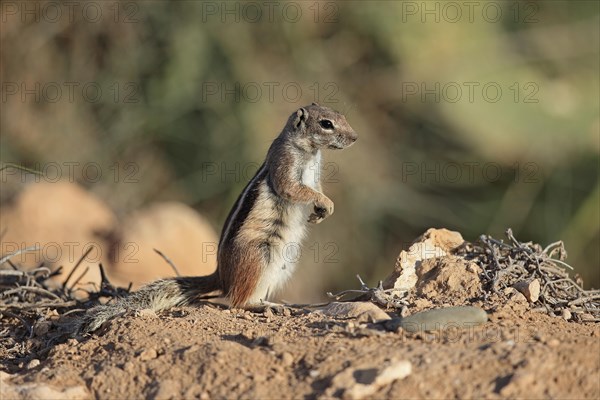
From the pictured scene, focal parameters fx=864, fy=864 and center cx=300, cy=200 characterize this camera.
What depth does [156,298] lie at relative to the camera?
6461mm

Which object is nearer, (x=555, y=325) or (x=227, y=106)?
(x=555, y=325)

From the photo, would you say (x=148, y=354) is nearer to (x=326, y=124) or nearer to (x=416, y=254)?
(x=416, y=254)

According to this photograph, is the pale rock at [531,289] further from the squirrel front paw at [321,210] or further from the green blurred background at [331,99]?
the green blurred background at [331,99]

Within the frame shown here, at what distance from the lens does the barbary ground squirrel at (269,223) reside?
6.53m

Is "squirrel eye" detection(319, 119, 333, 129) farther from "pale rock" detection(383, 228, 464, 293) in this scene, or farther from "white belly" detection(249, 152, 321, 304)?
"pale rock" detection(383, 228, 464, 293)

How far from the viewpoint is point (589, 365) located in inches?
170

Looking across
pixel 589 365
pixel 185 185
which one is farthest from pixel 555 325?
pixel 185 185

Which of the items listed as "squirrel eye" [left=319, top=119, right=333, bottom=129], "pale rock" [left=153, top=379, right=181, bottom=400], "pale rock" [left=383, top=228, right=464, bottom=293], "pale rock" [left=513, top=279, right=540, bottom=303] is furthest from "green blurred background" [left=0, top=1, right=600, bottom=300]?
"pale rock" [left=153, top=379, right=181, bottom=400]

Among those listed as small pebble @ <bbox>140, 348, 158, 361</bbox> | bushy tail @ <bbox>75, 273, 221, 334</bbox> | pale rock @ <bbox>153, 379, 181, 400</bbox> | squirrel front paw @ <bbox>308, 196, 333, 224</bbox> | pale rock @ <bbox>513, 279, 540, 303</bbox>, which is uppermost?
squirrel front paw @ <bbox>308, 196, 333, 224</bbox>

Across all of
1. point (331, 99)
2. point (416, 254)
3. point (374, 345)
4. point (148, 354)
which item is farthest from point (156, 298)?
point (331, 99)

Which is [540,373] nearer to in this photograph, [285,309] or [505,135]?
[285,309]

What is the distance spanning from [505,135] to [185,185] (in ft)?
16.5

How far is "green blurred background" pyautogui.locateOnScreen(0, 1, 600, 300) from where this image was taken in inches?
520

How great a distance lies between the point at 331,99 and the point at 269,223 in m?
6.71
